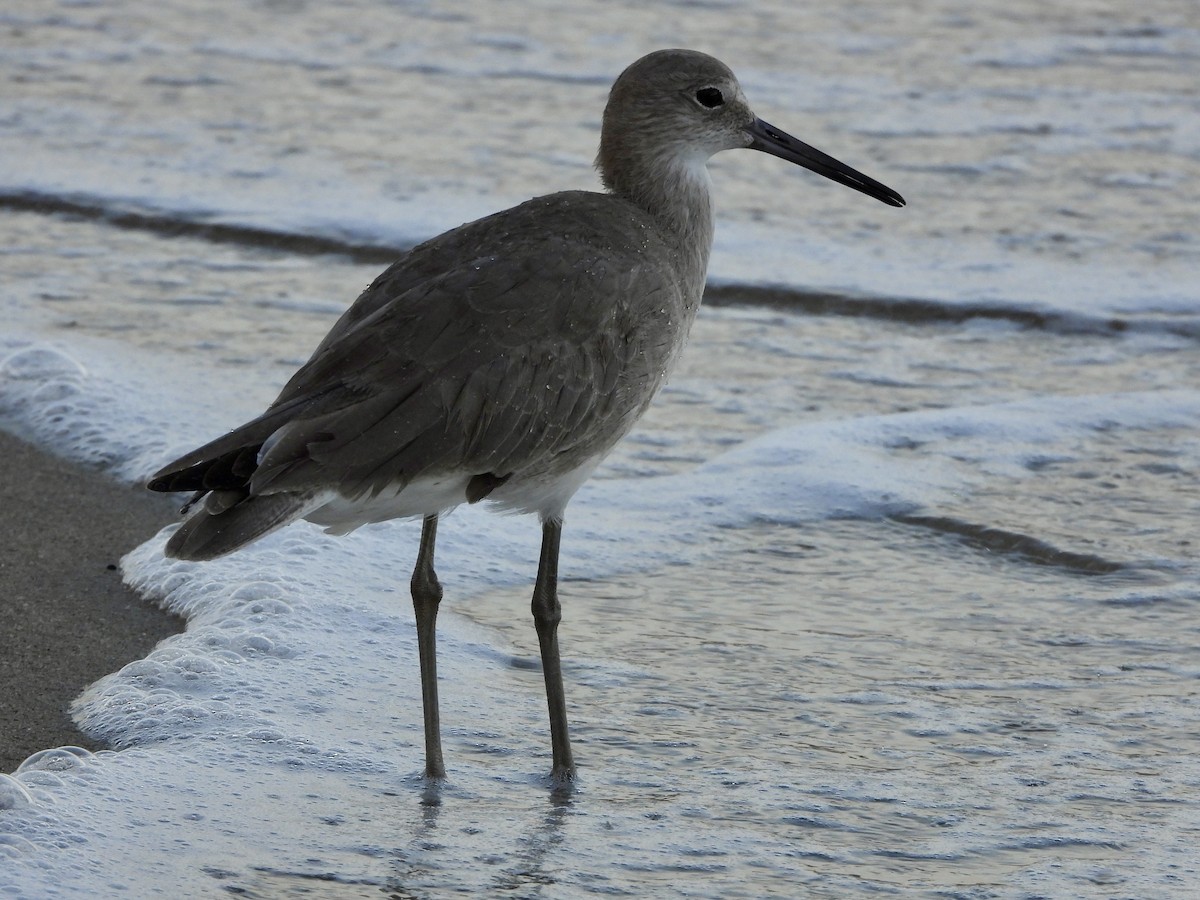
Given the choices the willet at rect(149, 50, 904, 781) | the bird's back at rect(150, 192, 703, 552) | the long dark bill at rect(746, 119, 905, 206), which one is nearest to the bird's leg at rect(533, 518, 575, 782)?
the willet at rect(149, 50, 904, 781)

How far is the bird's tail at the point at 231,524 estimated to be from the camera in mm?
3355

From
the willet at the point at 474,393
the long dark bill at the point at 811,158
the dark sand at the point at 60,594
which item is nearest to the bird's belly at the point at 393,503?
the willet at the point at 474,393

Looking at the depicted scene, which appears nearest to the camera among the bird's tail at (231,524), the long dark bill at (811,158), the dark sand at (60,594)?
the bird's tail at (231,524)

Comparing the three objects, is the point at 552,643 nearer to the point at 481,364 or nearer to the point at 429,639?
the point at 429,639

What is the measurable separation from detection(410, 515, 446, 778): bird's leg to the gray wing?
14.9 inches

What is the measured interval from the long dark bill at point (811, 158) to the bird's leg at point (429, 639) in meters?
1.37

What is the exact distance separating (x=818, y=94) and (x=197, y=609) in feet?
20.0

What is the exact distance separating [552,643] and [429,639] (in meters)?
0.26

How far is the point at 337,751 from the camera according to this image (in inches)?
153

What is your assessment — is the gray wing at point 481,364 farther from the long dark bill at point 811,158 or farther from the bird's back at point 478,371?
the long dark bill at point 811,158

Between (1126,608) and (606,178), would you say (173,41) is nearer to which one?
(606,178)

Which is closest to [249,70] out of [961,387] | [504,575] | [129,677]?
[961,387]

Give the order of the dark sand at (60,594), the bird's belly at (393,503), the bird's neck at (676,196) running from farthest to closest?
the bird's neck at (676,196) → the dark sand at (60,594) → the bird's belly at (393,503)

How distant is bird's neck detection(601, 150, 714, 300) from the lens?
4.31 metres
